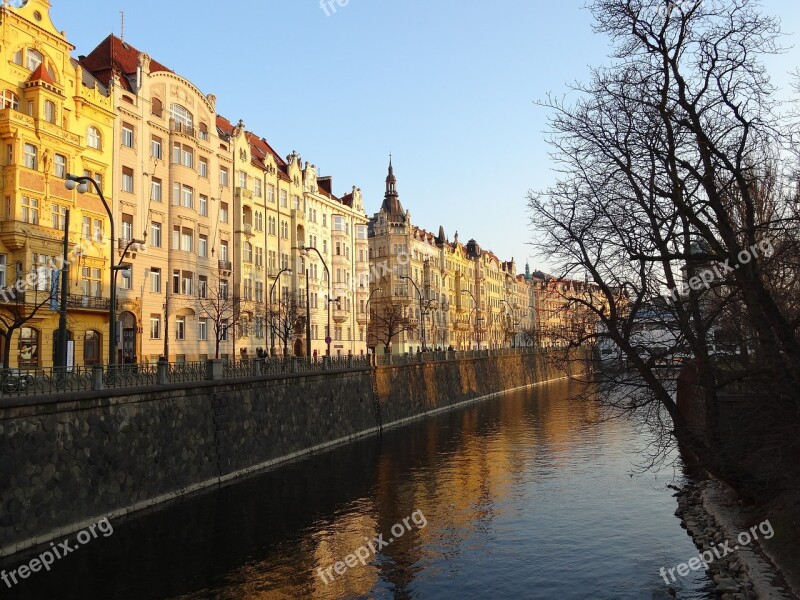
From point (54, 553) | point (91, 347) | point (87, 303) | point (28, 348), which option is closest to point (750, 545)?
point (54, 553)

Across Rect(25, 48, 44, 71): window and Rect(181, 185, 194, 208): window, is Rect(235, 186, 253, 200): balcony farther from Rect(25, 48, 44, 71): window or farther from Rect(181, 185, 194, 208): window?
Rect(25, 48, 44, 71): window

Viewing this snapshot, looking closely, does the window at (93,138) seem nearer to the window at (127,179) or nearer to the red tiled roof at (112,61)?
the window at (127,179)

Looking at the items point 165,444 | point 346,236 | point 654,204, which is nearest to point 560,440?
point 165,444

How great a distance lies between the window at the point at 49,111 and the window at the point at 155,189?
9.51 m

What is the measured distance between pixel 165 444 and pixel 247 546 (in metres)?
7.01

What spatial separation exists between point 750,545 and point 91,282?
119ft

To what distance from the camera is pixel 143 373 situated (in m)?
26.5

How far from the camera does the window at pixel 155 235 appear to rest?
47.1m

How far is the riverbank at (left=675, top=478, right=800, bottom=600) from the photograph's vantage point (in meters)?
15.4

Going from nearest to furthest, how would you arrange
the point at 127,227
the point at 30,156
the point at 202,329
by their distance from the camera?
the point at 30,156, the point at 127,227, the point at 202,329

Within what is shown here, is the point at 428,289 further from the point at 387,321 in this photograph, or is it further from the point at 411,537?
the point at 411,537

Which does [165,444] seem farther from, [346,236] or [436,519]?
[346,236]

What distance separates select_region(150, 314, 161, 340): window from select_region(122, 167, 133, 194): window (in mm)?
8409

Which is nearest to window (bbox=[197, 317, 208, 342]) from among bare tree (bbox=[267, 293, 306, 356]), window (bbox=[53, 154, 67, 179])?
bare tree (bbox=[267, 293, 306, 356])
